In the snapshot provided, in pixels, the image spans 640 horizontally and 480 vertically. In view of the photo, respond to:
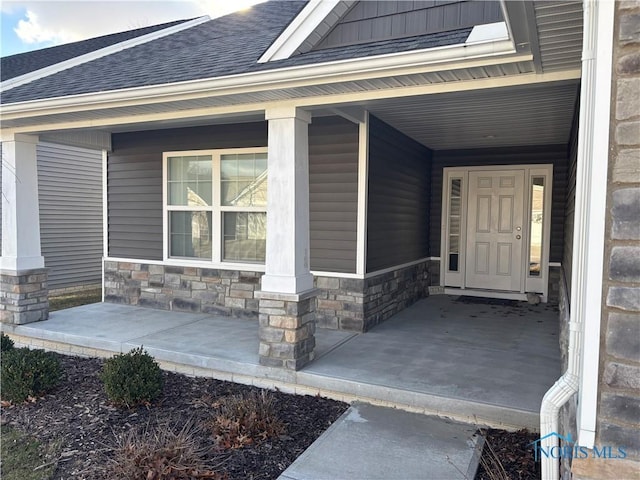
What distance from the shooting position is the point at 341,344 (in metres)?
Result: 4.75

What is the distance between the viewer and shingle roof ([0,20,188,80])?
7.30 metres

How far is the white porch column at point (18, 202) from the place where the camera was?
5.48 meters

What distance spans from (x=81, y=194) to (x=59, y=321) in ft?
15.5

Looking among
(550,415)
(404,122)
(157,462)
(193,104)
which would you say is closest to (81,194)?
(193,104)

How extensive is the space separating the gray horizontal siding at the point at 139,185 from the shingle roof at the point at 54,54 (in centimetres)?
197

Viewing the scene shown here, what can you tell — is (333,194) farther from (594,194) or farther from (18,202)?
(594,194)

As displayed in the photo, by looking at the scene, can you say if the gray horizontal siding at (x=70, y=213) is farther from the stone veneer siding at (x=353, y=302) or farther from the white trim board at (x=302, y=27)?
the white trim board at (x=302, y=27)

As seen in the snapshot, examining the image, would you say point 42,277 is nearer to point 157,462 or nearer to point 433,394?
point 157,462

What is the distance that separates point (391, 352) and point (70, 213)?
7698mm

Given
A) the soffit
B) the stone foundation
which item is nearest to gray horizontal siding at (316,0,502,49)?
the soffit

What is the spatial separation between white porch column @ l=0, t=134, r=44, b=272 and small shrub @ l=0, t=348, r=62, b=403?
1965 mm

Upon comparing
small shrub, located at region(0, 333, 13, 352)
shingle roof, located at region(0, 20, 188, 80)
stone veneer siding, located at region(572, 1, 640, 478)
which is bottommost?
small shrub, located at region(0, 333, 13, 352)

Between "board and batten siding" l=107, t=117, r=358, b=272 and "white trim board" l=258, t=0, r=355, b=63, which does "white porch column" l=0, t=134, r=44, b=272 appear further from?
"white trim board" l=258, t=0, r=355, b=63

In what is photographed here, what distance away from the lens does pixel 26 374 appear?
3.71 metres
